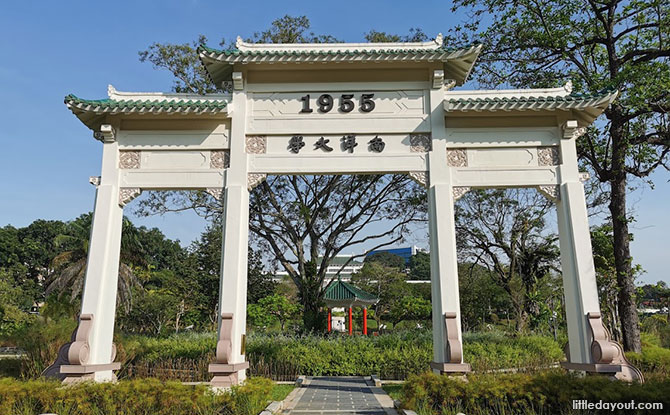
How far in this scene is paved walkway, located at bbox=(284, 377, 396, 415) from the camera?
238 inches

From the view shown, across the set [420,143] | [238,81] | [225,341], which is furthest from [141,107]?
[420,143]

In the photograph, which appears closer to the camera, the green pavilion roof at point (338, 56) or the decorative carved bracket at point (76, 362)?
the decorative carved bracket at point (76, 362)

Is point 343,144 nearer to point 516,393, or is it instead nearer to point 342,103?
point 342,103

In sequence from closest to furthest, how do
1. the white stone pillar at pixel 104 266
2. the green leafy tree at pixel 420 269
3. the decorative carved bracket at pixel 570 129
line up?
the white stone pillar at pixel 104 266, the decorative carved bracket at pixel 570 129, the green leafy tree at pixel 420 269

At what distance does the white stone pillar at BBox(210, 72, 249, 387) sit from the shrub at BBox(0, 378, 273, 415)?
42.3 inches

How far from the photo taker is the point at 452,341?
652 centimetres

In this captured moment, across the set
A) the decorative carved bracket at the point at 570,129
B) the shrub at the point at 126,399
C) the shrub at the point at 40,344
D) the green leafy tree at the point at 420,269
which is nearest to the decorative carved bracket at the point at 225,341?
the shrub at the point at 126,399

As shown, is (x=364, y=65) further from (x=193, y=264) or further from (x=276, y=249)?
(x=193, y=264)

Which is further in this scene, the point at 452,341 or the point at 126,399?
the point at 452,341

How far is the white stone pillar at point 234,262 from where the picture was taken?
21.3 feet

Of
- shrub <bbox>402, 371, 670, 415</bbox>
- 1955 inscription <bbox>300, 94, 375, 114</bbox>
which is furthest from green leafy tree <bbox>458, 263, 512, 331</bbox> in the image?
shrub <bbox>402, 371, 670, 415</bbox>

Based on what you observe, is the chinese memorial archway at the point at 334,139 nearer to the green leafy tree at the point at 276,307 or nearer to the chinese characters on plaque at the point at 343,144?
the chinese characters on plaque at the point at 343,144

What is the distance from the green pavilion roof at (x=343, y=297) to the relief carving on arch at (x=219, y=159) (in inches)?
363

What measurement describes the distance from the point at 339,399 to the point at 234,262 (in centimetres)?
267
